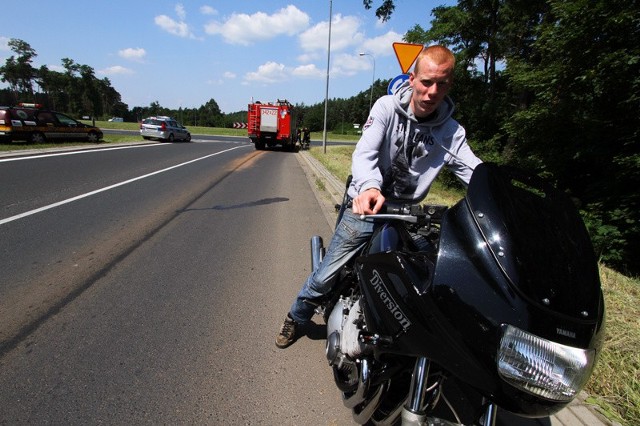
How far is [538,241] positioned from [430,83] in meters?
1.10

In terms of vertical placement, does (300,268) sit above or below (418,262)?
below

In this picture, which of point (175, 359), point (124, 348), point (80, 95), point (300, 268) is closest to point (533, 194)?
point (175, 359)

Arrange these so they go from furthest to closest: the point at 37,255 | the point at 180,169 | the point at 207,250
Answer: the point at 180,169 → the point at 207,250 → the point at 37,255

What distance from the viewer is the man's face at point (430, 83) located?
2.11 metres

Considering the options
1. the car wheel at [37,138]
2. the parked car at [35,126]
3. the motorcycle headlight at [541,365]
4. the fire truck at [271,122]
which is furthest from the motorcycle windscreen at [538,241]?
the fire truck at [271,122]

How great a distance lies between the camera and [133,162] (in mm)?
14188

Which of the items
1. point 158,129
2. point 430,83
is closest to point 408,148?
point 430,83

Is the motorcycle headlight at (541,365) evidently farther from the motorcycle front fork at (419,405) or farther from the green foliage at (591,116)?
the green foliage at (591,116)

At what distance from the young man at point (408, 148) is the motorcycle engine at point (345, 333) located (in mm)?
318

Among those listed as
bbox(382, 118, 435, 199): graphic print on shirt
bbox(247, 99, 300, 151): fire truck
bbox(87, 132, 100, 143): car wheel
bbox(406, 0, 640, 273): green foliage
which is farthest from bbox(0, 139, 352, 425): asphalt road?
bbox(247, 99, 300, 151): fire truck

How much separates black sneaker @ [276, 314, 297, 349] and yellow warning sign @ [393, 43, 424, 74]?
5869 mm

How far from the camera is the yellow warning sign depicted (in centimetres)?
733

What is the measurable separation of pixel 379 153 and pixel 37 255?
4.45 m

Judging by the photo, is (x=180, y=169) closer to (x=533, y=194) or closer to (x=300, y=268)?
(x=300, y=268)
